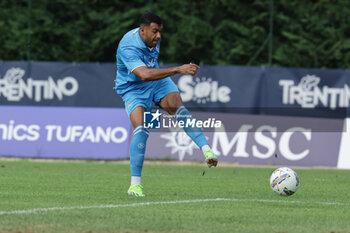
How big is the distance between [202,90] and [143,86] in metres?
12.0

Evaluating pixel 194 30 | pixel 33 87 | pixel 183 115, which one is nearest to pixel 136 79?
pixel 183 115

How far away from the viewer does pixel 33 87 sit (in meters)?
22.1

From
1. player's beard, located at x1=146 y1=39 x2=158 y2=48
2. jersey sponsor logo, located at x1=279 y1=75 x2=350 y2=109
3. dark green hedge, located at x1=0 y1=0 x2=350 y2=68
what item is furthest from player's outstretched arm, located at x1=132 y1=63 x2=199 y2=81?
dark green hedge, located at x1=0 y1=0 x2=350 y2=68

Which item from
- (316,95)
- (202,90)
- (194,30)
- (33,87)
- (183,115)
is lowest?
(33,87)

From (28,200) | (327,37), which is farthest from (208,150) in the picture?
(327,37)

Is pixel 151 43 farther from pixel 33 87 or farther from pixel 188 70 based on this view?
pixel 33 87

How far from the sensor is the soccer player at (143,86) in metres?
9.30

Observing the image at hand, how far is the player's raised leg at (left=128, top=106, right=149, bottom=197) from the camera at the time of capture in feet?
30.7

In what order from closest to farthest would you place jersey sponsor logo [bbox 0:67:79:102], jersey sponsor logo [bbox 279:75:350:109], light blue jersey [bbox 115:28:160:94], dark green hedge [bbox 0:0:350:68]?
light blue jersey [bbox 115:28:160:94] → jersey sponsor logo [bbox 279:75:350:109] → jersey sponsor logo [bbox 0:67:79:102] → dark green hedge [bbox 0:0:350:68]

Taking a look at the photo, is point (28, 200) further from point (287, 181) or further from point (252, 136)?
point (252, 136)

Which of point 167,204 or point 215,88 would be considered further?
point 215,88

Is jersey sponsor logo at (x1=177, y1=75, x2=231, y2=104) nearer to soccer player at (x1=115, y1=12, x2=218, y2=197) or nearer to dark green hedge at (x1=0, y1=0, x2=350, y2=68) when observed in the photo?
dark green hedge at (x1=0, y1=0, x2=350, y2=68)

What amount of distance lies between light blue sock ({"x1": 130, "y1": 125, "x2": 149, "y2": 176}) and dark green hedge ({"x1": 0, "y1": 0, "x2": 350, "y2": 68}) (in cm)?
1547

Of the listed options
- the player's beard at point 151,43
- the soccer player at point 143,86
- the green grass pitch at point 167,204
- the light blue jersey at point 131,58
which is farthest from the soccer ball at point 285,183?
the player's beard at point 151,43
